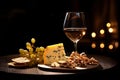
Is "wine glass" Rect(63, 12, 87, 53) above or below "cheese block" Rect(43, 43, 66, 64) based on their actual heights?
above

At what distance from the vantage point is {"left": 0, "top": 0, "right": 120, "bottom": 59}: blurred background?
3543 mm

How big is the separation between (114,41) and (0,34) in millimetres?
1427

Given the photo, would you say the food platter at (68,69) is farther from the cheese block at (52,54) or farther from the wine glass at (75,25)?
the wine glass at (75,25)

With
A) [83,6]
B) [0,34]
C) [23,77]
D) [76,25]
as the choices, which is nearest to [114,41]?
[83,6]

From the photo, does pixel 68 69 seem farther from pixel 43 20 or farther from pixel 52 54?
pixel 43 20

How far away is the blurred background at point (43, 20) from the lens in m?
3.54

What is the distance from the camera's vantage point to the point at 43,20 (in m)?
3.56

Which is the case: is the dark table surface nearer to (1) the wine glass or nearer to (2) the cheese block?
(2) the cheese block

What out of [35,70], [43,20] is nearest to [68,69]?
[35,70]

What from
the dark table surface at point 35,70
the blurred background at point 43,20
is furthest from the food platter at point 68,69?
the blurred background at point 43,20

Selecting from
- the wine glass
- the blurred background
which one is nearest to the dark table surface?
the wine glass

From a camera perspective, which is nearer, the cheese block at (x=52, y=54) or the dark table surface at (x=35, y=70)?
the dark table surface at (x=35, y=70)

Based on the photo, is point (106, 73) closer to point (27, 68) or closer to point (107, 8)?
point (27, 68)

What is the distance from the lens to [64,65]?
4.07ft
